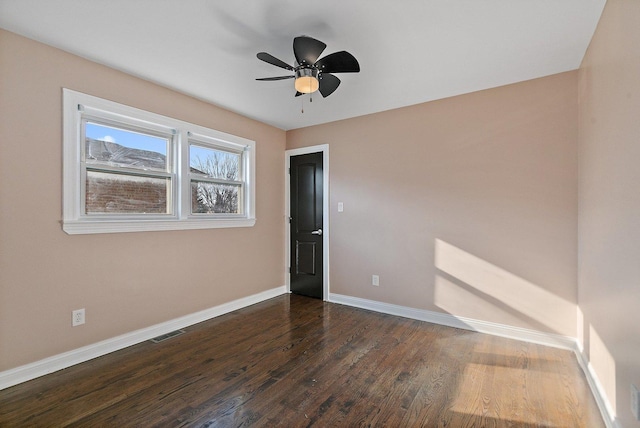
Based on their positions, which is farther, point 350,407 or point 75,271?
point 75,271

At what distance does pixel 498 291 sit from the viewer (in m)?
2.95

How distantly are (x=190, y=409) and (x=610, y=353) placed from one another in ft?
8.66

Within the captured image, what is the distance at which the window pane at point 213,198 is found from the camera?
11.3 ft

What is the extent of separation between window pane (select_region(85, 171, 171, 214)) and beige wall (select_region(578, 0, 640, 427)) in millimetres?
3661

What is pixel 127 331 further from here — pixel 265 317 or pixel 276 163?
pixel 276 163

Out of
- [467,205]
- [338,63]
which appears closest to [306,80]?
[338,63]

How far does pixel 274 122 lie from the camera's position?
417 cm

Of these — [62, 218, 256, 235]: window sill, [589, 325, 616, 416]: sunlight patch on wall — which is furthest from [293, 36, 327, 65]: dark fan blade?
[589, 325, 616, 416]: sunlight patch on wall

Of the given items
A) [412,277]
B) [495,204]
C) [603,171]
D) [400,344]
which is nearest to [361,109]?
[495,204]

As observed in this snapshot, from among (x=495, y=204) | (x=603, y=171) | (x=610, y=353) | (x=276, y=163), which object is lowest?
(x=610, y=353)

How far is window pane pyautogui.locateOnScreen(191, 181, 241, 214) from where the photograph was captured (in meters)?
3.43

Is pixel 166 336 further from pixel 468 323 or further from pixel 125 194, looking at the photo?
pixel 468 323

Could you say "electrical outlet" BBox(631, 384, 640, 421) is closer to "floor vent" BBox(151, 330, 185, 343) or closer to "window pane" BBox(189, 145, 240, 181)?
"floor vent" BBox(151, 330, 185, 343)

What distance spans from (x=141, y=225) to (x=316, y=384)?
2193 mm
